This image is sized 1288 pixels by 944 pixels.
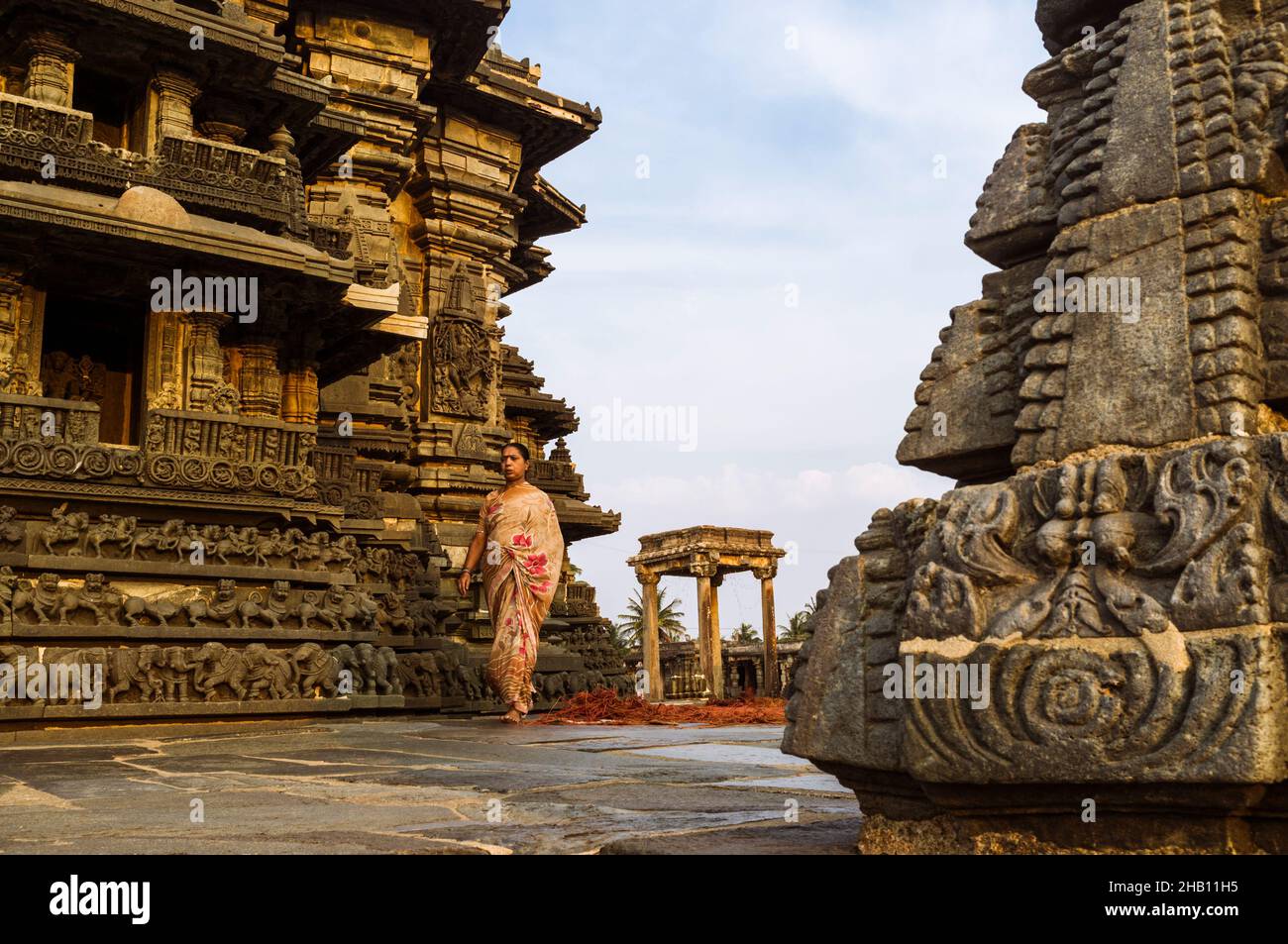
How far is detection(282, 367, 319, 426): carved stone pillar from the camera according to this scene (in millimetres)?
12578

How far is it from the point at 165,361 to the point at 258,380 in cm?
110

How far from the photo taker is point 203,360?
10.9m

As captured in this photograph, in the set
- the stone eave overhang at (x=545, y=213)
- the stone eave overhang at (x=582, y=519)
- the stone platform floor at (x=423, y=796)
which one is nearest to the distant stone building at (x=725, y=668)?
the stone eave overhang at (x=582, y=519)

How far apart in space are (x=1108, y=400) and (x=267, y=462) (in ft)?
30.7

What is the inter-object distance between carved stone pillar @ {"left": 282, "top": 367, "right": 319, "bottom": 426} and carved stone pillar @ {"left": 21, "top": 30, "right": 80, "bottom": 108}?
3.43 meters

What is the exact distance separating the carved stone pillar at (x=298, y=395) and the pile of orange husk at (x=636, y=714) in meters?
4.50

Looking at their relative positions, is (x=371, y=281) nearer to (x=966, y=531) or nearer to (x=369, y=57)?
(x=369, y=57)

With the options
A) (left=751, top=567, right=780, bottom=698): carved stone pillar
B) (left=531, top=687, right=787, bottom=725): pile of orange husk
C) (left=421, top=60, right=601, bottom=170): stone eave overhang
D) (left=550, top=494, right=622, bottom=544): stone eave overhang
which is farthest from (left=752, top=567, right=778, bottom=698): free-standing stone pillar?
(left=531, top=687, right=787, bottom=725): pile of orange husk

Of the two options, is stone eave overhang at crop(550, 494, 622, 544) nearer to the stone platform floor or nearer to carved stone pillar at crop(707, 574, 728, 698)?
carved stone pillar at crop(707, 574, 728, 698)

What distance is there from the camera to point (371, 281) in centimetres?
1334

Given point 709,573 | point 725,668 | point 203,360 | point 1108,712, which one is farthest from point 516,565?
point 725,668

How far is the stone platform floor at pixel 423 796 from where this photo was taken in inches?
119

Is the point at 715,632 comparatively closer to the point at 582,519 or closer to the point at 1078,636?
the point at 582,519

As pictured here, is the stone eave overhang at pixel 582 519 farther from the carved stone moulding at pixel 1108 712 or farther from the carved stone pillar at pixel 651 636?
the carved stone moulding at pixel 1108 712
